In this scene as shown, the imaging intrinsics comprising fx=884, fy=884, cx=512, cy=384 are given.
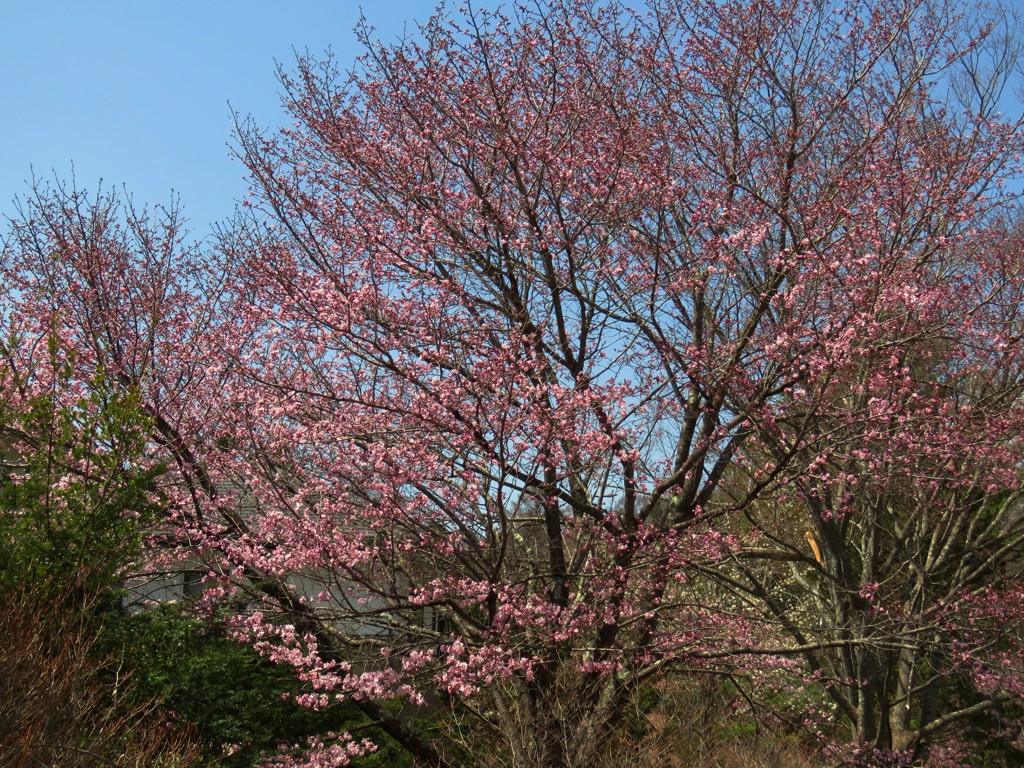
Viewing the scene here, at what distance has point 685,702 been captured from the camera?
39.9 feet

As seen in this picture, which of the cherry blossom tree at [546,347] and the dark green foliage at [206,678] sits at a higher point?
the cherry blossom tree at [546,347]

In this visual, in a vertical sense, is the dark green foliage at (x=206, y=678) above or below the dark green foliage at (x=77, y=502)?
below

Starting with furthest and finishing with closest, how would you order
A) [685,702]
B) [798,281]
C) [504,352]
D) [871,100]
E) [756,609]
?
[685,702], [756,609], [871,100], [798,281], [504,352]

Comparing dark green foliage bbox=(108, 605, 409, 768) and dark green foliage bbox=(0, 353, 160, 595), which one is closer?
dark green foliage bbox=(0, 353, 160, 595)

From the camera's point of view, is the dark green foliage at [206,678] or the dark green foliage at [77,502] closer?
the dark green foliage at [77,502]

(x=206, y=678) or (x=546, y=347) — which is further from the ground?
(x=546, y=347)

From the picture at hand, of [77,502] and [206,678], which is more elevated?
[77,502]

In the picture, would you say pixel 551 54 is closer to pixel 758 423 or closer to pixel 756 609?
pixel 758 423

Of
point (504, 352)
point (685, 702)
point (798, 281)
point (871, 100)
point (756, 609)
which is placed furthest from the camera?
point (685, 702)

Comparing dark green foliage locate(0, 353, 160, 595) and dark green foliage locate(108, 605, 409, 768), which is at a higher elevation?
dark green foliage locate(0, 353, 160, 595)

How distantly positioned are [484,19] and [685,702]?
29.9 feet

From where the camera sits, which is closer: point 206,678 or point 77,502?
point 77,502

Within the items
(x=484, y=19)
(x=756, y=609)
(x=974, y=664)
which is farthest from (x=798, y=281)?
(x=974, y=664)

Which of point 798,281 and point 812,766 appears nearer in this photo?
point 798,281
